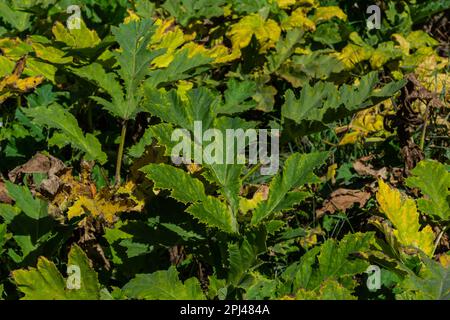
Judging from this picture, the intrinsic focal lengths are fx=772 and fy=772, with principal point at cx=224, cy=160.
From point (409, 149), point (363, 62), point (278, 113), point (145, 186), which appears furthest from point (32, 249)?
point (363, 62)

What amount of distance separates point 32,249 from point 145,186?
0.43 m

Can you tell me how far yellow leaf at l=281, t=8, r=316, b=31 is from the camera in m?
3.83

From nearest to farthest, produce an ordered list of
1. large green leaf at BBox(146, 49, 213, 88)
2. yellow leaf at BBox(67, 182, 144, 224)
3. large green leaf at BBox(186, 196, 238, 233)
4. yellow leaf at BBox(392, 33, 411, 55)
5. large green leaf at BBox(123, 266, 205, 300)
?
large green leaf at BBox(123, 266, 205, 300) < large green leaf at BBox(186, 196, 238, 233) < yellow leaf at BBox(67, 182, 144, 224) < large green leaf at BBox(146, 49, 213, 88) < yellow leaf at BBox(392, 33, 411, 55)

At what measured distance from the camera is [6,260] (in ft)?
8.55

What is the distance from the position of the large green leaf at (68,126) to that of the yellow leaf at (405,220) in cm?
111

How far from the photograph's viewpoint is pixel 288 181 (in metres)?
2.22

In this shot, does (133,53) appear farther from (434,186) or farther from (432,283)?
(432,283)

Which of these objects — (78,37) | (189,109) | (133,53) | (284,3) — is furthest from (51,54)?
(284,3)

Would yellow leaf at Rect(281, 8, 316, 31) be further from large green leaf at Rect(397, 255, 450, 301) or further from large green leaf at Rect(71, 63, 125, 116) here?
large green leaf at Rect(397, 255, 450, 301)

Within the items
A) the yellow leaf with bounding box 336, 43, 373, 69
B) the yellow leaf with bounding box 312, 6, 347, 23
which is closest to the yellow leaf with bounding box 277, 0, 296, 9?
the yellow leaf with bounding box 312, 6, 347, 23

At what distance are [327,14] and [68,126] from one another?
1.73 m

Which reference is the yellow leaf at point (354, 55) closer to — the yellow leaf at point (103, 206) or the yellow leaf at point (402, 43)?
the yellow leaf at point (402, 43)

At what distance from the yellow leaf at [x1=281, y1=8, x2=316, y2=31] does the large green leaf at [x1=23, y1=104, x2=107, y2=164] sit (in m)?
1.40

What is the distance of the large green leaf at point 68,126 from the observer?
275 centimetres
